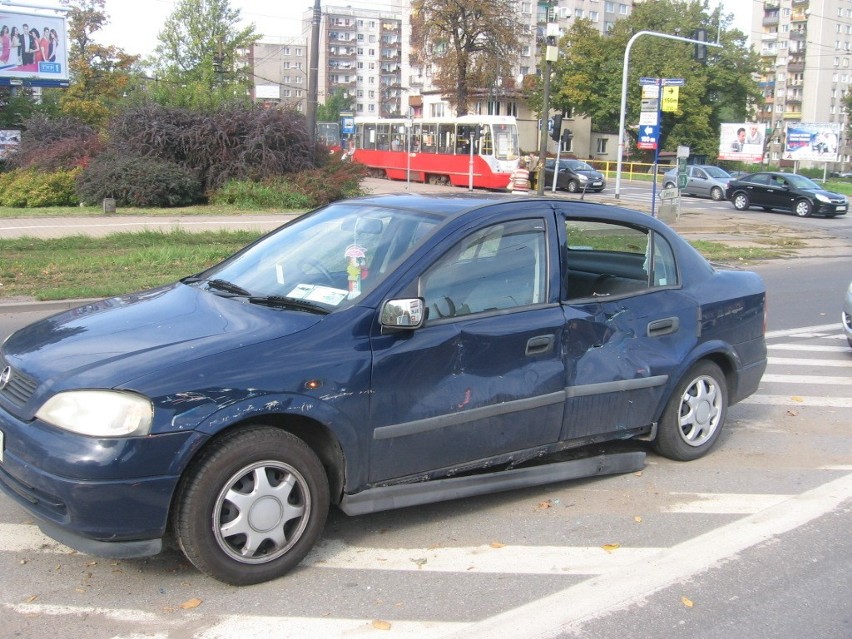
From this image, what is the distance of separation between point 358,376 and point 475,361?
70cm

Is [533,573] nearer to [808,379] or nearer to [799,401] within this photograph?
[799,401]

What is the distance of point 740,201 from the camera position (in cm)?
3781

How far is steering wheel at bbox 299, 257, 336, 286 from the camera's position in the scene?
457 centimetres

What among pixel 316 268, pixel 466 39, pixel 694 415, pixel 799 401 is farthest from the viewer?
pixel 466 39

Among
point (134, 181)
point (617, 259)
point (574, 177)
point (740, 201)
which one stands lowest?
point (740, 201)

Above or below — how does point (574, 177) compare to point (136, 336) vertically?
above

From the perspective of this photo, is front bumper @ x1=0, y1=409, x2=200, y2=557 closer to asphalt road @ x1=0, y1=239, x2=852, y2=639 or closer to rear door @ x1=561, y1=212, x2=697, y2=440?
asphalt road @ x1=0, y1=239, x2=852, y2=639

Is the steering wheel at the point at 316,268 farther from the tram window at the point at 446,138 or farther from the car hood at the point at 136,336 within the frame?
the tram window at the point at 446,138

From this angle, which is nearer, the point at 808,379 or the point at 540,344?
the point at 540,344

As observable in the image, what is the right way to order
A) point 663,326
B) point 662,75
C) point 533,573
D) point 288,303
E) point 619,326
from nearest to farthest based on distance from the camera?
point 533,573 → point 288,303 → point 619,326 → point 663,326 → point 662,75

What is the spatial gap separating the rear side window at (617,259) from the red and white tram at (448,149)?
3338 centimetres

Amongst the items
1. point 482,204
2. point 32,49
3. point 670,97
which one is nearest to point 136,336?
point 482,204

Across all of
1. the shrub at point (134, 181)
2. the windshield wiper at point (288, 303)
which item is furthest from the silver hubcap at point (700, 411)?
the shrub at point (134, 181)

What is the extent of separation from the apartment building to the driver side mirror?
108m
